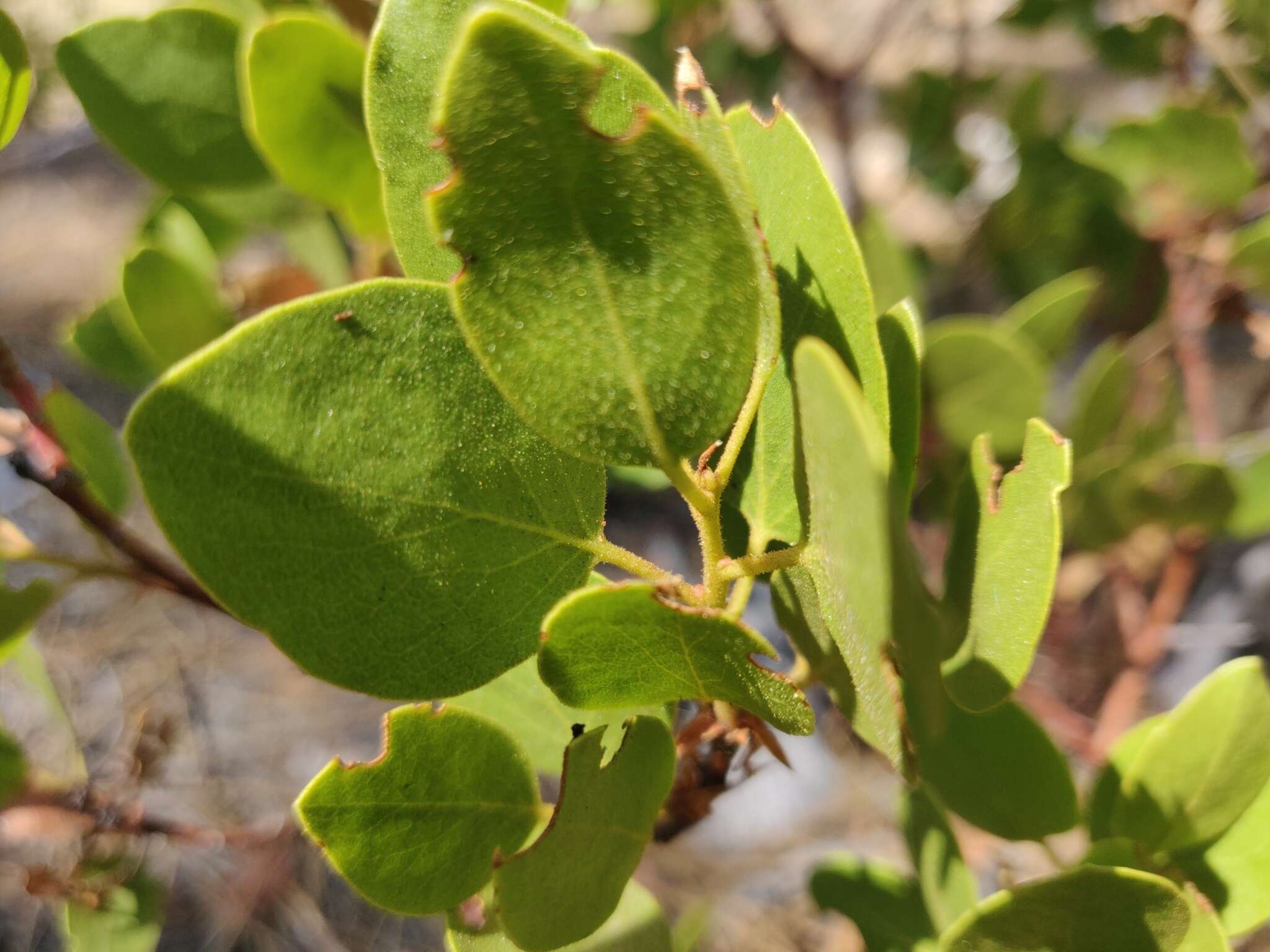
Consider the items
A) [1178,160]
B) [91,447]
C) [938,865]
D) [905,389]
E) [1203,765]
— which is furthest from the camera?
[1178,160]

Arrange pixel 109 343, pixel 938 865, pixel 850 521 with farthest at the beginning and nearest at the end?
pixel 109 343
pixel 938 865
pixel 850 521

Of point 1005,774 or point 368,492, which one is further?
point 1005,774

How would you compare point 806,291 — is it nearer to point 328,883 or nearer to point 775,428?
point 775,428

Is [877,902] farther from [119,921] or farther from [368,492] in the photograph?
[119,921]

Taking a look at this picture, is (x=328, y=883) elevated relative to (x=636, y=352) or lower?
lower

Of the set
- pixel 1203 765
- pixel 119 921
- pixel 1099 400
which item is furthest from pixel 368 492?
pixel 1099 400

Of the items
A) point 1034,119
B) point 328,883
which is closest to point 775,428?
point 1034,119
